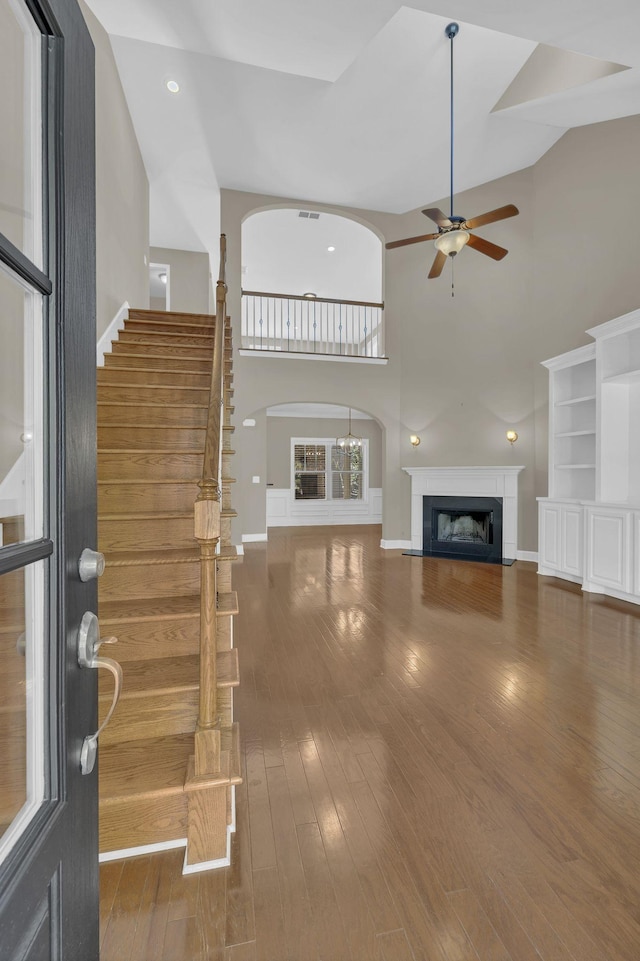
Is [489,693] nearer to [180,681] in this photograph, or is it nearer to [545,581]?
[180,681]

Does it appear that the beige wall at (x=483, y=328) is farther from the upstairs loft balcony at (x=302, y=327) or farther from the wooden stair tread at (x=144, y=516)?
the wooden stair tread at (x=144, y=516)

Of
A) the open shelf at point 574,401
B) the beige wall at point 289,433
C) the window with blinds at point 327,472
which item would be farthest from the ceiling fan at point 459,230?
the window with blinds at point 327,472

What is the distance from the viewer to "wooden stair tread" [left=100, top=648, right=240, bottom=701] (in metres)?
1.75

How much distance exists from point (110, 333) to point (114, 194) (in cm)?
145

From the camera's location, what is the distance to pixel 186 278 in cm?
874

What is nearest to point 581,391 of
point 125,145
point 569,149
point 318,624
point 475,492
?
point 475,492

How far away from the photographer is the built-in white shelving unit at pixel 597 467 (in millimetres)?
4402

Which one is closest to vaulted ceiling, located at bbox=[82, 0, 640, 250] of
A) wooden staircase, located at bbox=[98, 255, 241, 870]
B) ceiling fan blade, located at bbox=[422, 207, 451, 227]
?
ceiling fan blade, located at bbox=[422, 207, 451, 227]

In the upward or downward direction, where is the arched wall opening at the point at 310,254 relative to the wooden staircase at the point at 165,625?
upward

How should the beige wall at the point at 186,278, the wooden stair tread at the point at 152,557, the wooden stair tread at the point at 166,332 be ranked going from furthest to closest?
the beige wall at the point at 186,278 → the wooden stair tread at the point at 166,332 → the wooden stair tread at the point at 152,557

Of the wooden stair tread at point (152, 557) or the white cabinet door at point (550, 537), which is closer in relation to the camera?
the wooden stair tread at point (152, 557)

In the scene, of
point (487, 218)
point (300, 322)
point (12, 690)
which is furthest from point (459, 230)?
point (300, 322)

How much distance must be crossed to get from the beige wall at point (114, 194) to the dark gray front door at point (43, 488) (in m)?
3.87

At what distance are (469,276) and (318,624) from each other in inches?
227
